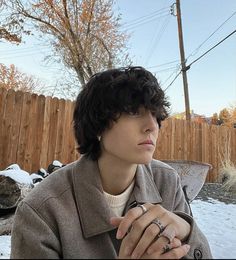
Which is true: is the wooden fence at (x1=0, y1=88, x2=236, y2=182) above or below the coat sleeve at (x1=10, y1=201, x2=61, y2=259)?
above

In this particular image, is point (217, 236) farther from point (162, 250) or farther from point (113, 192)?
point (162, 250)

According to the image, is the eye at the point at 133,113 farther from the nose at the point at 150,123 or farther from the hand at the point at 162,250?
the hand at the point at 162,250

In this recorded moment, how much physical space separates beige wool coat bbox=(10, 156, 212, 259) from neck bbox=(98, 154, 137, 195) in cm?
3

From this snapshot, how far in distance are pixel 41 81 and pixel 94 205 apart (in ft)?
24.1

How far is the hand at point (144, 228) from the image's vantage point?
0.50 m

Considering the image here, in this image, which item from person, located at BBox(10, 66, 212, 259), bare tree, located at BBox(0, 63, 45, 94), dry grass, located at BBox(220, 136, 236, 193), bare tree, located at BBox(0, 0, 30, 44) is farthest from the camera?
bare tree, located at BBox(0, 63, 45, 94)

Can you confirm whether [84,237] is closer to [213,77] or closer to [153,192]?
[153,192]

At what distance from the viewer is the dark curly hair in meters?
0.86

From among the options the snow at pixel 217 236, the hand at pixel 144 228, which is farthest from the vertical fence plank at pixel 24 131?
the hand at pixel 144 228

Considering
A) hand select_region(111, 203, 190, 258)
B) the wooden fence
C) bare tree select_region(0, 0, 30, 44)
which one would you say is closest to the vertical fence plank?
the wooden fence

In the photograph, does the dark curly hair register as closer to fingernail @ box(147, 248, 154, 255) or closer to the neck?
the neck

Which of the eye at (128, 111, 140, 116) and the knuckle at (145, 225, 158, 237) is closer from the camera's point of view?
the knuckle at (145, 225, 158, 237)

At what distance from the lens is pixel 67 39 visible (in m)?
7.23

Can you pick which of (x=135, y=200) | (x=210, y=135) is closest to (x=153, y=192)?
(x=135, y=200)
